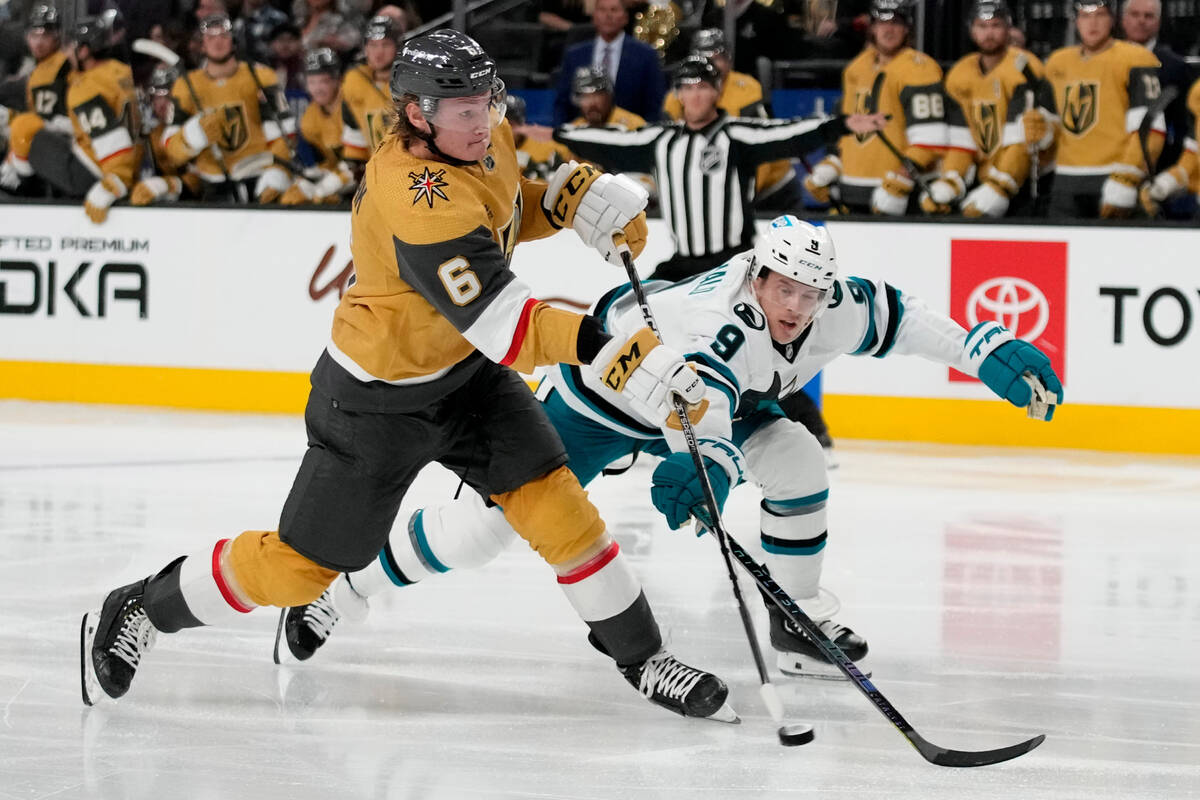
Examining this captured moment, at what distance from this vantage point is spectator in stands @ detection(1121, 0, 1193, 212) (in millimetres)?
6980

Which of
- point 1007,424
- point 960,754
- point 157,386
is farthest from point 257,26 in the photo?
point 960,754

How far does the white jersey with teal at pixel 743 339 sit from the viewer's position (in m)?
3.33

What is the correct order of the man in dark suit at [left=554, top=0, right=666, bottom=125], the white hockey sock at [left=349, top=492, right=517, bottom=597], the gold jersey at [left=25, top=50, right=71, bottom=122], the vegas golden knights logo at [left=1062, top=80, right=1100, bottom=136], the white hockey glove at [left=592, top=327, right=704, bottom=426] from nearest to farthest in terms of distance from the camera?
the white hockey glove at [left=592, top=327, right=704, bottom=426], the white hockey sock at [left=349, top=492, right=517, bottom=597], the vegas golden knights logo at [left=1062, top=80, right=1100, bottom=136], the man in dark suit at [left=554, top=0, right=666, bottom=125], the gold jersey at [left=25, top=50, right=71, bottom=122]

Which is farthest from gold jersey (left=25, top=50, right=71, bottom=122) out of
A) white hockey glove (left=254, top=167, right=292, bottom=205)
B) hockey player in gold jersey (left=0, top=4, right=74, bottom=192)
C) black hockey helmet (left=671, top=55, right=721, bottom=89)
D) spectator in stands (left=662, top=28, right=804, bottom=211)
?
black hockey helmet (left=671, top=55, right=721, bottom=89)

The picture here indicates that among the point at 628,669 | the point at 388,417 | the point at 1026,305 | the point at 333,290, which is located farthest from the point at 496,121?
the point at 333,290

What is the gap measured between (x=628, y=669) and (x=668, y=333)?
682mm

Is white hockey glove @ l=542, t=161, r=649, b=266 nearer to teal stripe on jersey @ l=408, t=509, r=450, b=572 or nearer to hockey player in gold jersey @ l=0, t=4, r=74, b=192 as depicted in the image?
teal stripe on jersey @ l=408, t=509, r=450, b=572

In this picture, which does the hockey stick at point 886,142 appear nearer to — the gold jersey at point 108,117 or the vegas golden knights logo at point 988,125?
the vegas golden knights logo at point 988,125

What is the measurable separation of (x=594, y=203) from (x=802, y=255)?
16.3 inches

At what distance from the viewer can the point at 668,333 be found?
3.49 metres

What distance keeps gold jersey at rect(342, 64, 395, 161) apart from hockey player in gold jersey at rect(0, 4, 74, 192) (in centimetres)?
145

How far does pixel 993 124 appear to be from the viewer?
724cm

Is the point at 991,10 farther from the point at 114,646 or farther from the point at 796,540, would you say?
the point at 114,646

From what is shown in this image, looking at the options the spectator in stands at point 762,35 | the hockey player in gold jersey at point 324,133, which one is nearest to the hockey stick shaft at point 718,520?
the spectator in stands at point 762,35
